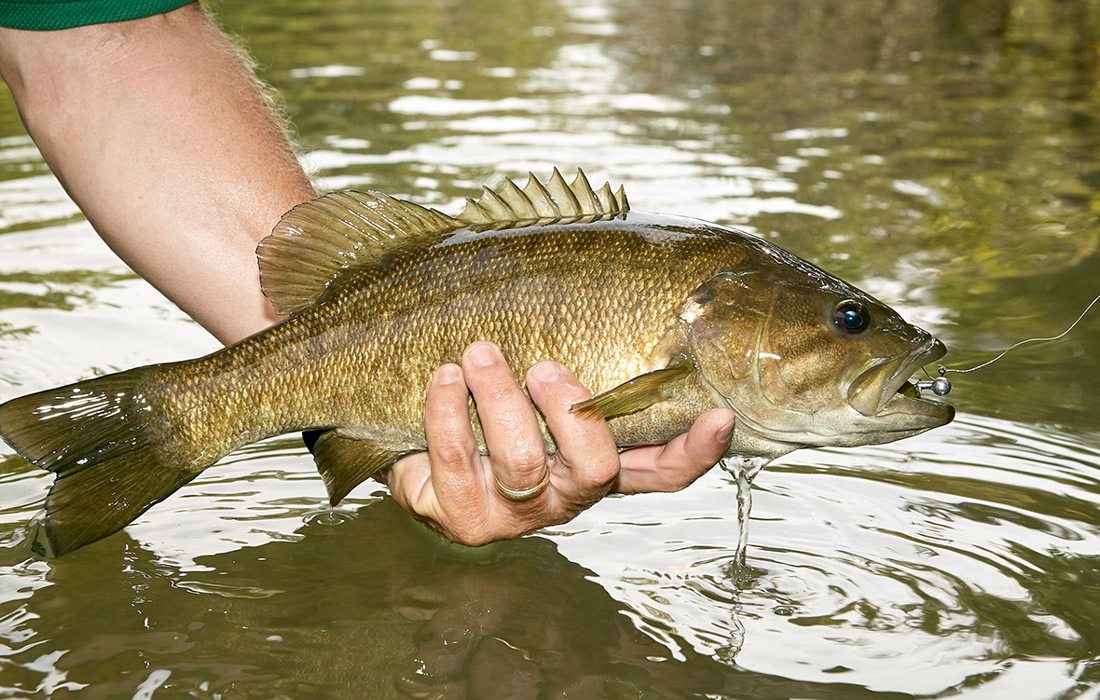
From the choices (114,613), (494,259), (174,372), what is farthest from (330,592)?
(494,259)

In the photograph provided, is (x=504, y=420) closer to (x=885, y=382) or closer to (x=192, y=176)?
(x=885, y=382)

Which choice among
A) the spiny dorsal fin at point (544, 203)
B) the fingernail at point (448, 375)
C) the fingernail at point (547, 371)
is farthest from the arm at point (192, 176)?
the spiny dorsal fin at point (544, 203)

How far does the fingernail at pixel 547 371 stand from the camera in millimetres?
3283

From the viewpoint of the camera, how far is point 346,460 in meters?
3.53

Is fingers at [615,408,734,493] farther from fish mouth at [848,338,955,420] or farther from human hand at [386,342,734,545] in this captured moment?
fish mouth at [848,338,955,420]

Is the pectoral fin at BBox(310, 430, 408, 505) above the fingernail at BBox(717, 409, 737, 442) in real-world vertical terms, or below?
below

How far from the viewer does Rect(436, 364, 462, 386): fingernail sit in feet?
11.0

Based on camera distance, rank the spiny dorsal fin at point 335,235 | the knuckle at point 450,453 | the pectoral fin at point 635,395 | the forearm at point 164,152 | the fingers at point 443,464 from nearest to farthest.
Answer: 1. the pectoral fin at point 635,395
2. the fingers at point 443,464
3. the knuckle at point 450,453
4. the spiny dorsal fin at point 335,235
5. the forearm at point 164,152

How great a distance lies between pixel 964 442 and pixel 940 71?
8.28 metres

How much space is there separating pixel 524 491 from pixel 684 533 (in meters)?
0.84

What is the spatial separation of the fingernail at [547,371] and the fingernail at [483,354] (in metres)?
0.10

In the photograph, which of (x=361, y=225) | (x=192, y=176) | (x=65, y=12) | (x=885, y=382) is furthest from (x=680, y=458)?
(x=65, y=12)

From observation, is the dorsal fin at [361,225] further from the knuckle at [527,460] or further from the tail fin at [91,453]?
the knuckle at [527,460]

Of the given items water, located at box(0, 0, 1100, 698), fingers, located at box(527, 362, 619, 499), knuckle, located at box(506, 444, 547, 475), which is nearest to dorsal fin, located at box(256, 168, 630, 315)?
fingers, located at box(527, 362, 619, 499)
